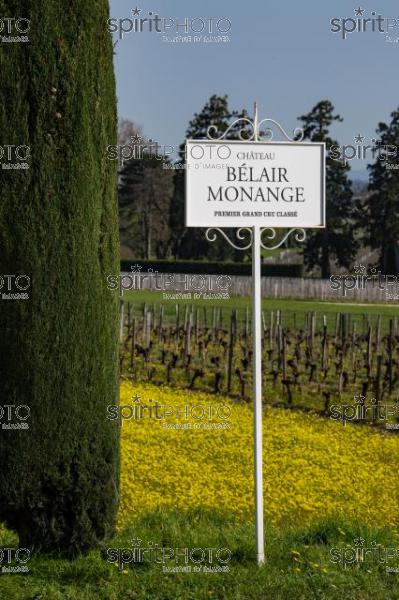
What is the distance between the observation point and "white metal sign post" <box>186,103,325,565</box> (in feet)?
19.5

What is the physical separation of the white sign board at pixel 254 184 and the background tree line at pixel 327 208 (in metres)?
40.8

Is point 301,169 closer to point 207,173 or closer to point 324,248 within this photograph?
point 207,173

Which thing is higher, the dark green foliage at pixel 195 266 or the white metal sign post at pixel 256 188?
the white metal sign post at pixel 256 188

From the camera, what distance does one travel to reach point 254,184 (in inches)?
237

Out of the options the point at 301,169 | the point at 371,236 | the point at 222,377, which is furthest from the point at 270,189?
the point at 371,236

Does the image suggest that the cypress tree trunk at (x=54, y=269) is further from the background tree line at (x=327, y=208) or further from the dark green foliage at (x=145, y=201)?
the dark green foliage at (x=145, y=201)

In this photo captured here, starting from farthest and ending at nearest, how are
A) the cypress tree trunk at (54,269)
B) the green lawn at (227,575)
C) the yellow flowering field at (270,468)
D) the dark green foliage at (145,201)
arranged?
the dark green foliage at (145,201)
the yellow flowering field at (270,468)
the cypress tree trunk at (54,269)
the green lawn at (227,575)

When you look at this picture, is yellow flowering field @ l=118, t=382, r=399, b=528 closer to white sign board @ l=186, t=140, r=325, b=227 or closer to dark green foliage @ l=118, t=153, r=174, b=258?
white sign board @ l=186, t=140, r=325, b=227

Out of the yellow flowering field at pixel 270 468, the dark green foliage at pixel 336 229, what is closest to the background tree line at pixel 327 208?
the dark green foliage at pixel 336 229

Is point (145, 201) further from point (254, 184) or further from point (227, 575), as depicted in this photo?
point (227, 575)

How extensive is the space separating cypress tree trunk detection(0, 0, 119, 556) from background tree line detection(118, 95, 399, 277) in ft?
134

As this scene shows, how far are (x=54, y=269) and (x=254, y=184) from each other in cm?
152

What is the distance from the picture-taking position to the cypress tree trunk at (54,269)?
588 cm

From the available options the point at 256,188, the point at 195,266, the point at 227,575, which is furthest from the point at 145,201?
the point at 227,575
